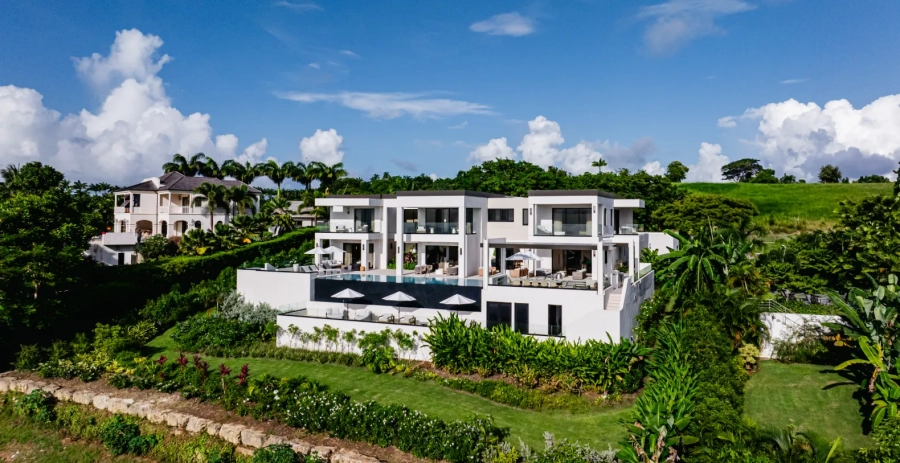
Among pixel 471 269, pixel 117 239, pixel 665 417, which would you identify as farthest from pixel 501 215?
pixel 117 239

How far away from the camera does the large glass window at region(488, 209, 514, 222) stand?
33.9 meters

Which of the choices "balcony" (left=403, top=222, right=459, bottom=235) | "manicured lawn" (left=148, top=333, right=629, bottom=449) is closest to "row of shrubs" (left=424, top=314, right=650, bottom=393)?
"manicured lawn" (left=148, top=333, right=629, bottom=449)

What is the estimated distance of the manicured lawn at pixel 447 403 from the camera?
693 inches

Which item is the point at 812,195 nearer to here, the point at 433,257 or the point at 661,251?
the point at 661,251

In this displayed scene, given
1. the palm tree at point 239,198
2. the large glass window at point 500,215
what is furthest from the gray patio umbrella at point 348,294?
the palm tree at point 239,198

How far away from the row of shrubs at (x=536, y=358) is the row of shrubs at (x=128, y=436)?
8.16 m

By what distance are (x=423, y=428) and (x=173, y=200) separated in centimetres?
4253

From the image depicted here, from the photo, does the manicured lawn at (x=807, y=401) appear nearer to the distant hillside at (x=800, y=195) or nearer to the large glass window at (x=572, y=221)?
the large glass window at (x=572, y=221)

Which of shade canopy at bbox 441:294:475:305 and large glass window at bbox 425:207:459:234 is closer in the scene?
shade canopy at bbox 441:294:475:305

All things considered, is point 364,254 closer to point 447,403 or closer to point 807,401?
point 447,403

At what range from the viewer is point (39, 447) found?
68.9ft

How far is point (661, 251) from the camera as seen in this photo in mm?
39156

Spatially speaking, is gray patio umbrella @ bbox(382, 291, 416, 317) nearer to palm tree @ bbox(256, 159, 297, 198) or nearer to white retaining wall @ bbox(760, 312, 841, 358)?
white retaining wall @ bbox(760, 312, 841, 358)

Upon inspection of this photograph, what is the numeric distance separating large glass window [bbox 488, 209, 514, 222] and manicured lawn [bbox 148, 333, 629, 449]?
46.6 feet
